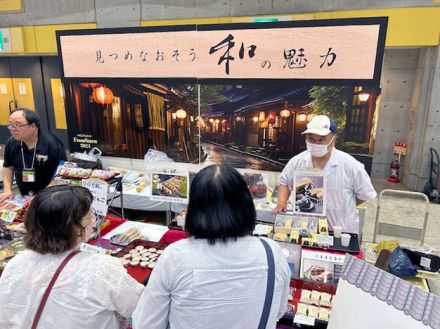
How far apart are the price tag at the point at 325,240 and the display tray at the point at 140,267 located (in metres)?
1.01

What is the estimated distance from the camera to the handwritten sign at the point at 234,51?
3.13m

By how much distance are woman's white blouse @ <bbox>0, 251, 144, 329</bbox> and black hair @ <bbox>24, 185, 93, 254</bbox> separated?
0.05 meters

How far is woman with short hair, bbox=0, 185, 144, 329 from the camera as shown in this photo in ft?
4.02

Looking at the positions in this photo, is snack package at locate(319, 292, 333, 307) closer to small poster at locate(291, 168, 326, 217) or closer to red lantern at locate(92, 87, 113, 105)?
small poster at locate(291, 168, 326, 217)

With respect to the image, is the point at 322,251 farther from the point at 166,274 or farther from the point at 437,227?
the point at 437,227

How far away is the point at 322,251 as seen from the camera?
206 centimetres

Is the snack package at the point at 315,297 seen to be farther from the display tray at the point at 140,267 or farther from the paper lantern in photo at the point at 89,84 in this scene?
the paper lantern in photo at the point at 89,84

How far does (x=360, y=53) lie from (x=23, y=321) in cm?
318

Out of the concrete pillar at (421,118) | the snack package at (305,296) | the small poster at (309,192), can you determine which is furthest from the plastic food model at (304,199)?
the concrete pillar at (421,118)

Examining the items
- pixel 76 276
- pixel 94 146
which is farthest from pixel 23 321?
pixel 94 146

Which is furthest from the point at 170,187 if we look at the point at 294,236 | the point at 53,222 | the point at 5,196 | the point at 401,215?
the point at 401,215

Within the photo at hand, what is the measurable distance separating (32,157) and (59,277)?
208 cm

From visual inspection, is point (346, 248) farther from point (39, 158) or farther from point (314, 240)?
point (39, 158)

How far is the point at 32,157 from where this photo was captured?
2.95 meters
